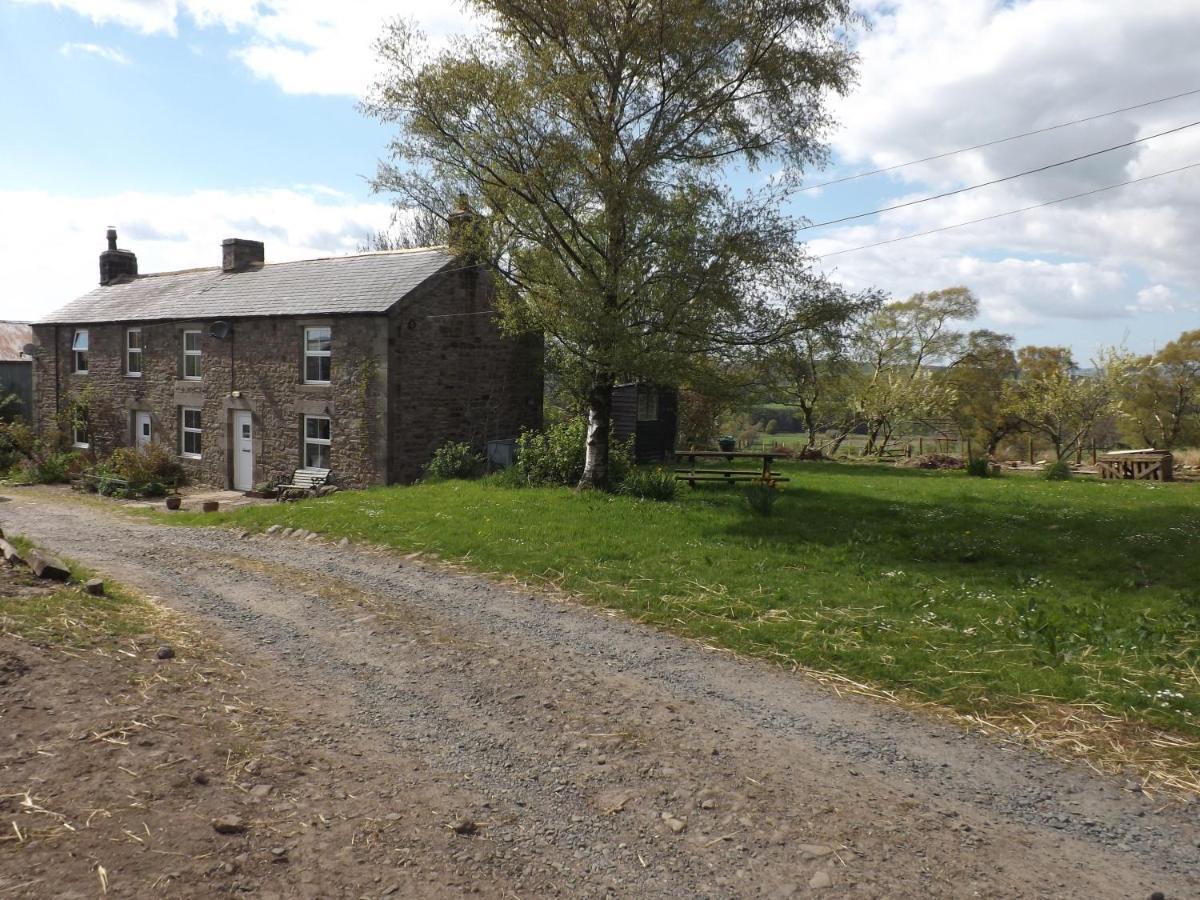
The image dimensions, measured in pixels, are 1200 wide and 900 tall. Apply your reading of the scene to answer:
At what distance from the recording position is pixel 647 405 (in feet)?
87.6

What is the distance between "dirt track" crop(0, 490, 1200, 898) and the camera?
4297 millimetres

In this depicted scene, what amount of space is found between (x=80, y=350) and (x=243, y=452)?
10360 mm

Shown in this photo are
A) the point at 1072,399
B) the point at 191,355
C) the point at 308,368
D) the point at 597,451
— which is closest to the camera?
the point at 597,451

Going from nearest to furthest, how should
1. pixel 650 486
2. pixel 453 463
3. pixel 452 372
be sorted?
pixel 650 486 < pixel 453 463 < pixel 452 372

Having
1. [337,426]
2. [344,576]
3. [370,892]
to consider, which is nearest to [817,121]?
[344,576]

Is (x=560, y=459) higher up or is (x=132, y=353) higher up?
(x=132, y=353)

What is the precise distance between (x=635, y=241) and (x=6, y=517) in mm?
14313

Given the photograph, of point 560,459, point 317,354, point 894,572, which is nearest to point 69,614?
point 894,572

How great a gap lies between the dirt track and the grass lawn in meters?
1.06

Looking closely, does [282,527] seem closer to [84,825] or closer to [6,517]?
[6,517]

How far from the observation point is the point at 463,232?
56.0 feet

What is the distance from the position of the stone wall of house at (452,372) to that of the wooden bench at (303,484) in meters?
2.19

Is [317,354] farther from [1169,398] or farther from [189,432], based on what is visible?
[1169,398]

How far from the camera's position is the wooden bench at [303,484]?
2038 cm
